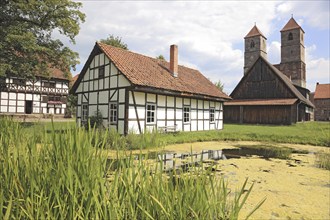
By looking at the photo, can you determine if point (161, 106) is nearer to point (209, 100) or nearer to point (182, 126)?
point (182, 126)

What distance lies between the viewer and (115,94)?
14375 millimetres

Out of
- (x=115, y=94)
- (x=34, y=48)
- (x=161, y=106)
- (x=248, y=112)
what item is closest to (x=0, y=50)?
(x=34, y=48)

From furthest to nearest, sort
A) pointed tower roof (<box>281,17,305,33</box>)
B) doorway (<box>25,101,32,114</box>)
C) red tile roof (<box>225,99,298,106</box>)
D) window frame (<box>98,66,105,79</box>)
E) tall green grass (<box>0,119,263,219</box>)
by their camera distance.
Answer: pointed tower roof (<box>281,17,305,33</box>) < doorway (<box>25,101,32,114</box>) < red tile roof (<box>225,99,298,106</box>) < window frame (<box>98,66,105,79</box>) < tall green grass (<box>0,119,263,219</box>)

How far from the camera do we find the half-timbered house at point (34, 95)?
26875 mm

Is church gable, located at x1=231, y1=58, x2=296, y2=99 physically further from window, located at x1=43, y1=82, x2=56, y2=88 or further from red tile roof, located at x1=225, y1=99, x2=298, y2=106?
window, located at x1=43, y1=82, x2=56, y2=88

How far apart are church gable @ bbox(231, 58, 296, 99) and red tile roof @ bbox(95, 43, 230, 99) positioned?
11886 millimetres

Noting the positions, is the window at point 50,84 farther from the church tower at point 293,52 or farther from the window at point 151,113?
the church tower at point 293,52

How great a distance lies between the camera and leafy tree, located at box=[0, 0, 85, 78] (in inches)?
580

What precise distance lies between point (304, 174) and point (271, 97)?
24.8 meters

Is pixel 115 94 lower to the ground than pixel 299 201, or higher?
higher

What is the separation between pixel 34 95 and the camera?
96.0 ft

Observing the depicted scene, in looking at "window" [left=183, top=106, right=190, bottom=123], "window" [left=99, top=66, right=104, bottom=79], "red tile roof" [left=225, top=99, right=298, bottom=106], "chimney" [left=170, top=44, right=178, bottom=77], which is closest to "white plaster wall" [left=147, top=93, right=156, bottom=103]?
"window" [left=183, top=106, right=190, bottom=123]

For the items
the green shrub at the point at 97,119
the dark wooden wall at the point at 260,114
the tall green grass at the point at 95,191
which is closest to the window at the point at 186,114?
the green shrub at the point at 97,119

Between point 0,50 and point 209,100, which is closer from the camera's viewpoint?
point 0,50
